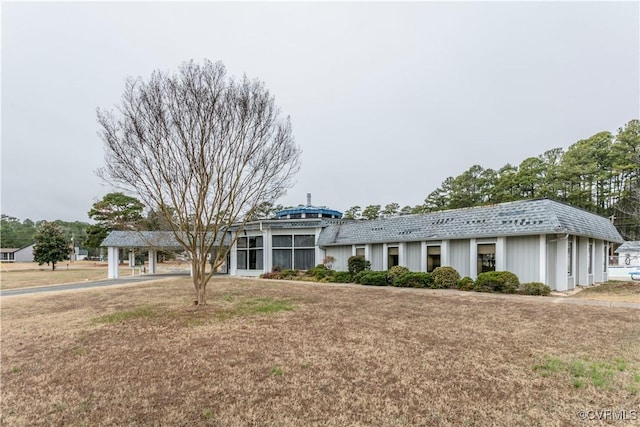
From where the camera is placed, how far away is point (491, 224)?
13734mm

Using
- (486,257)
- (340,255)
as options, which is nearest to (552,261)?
(486,257)

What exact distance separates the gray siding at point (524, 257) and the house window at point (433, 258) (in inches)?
125

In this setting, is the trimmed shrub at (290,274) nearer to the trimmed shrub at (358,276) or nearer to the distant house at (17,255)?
the trimmed shrub at (358,276)

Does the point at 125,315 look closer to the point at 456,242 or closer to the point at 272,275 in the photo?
the point at 272,275

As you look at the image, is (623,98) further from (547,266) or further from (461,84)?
(547,266)

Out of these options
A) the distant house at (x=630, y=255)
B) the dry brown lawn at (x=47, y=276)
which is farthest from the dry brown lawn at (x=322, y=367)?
the distant house at (x=630, y=255)

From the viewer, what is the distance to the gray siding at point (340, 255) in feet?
67.2

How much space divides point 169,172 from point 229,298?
515cm

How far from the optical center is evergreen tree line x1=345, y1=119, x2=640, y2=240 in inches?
1309

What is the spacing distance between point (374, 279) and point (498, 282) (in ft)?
18.3

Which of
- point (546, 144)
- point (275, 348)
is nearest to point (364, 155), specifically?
point (275, 348)

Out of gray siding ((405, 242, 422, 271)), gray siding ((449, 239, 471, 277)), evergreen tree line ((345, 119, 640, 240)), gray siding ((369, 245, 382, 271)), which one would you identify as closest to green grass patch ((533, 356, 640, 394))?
gray siding ((449, 239, 471, 277))

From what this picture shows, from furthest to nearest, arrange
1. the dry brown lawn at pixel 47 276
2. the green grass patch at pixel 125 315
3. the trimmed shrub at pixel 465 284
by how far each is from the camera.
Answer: the dry brown lawn at pixel 47 276, the trimmed shrub at pixel 465 284, the green grass patch at pixel 125 315

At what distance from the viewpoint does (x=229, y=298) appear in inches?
457
